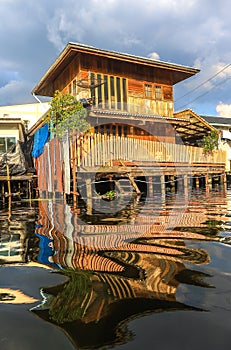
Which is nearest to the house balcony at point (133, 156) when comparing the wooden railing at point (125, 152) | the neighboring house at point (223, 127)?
the wooden railing at point (125, 152)

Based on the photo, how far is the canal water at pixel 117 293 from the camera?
5.29 feet

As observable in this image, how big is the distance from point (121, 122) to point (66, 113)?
425 centimetres

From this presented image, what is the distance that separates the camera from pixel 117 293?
2209 millimetres

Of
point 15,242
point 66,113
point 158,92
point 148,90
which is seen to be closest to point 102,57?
point 148,90

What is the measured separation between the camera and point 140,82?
16703mm

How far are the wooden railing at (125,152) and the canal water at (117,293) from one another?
920 centimetres

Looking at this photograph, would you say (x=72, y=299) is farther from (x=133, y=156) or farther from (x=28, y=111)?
(x=28, y=111)

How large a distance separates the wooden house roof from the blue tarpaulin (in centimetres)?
312

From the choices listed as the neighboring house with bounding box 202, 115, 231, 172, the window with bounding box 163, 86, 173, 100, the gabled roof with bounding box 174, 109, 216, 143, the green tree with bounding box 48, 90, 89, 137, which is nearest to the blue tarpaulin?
the green tree with bounding box 48, 90, 89, 137

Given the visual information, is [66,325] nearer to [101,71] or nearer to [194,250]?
[194,250]

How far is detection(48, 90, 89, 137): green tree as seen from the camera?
12180mm

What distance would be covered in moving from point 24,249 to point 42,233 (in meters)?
1.12

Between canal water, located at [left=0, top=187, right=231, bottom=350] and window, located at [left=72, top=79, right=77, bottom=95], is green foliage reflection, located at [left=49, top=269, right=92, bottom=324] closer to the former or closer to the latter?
canal water, located at [left=0, top=187, right=231, bottom=350]

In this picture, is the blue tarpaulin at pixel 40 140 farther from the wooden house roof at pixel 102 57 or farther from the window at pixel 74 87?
the wooden house roof at pixel 102 57
